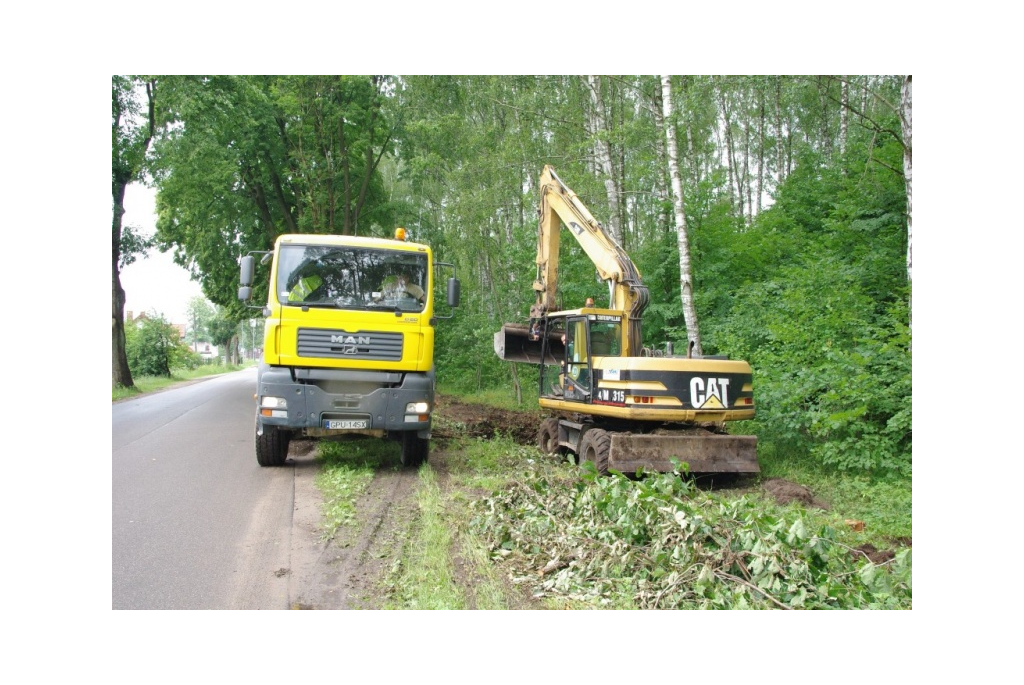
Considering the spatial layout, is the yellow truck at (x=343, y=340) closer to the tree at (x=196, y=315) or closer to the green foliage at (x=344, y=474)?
the green foliage at (x=344, y=474)

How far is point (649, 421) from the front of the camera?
816 cm

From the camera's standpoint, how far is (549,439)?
10.4 meters

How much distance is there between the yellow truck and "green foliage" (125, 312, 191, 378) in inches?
724

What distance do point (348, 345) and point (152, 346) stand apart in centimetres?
2250

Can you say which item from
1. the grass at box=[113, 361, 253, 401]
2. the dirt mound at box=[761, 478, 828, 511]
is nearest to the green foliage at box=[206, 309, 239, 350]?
the grass at box=[113, 361, 253, 401]

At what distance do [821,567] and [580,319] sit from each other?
15.3 feet

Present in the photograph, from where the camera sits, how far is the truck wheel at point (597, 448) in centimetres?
797

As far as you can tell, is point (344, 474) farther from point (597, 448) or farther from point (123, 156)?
point (123, 156)

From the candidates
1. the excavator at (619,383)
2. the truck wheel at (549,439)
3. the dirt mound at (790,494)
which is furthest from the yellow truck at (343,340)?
the dirt mound at (790,494)

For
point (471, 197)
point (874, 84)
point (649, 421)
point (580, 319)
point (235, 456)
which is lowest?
point (235, 456)

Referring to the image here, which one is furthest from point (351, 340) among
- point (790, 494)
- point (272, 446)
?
point (790, 494)

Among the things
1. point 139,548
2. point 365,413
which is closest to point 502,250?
point 365,413

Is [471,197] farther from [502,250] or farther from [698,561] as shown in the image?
[698,561]

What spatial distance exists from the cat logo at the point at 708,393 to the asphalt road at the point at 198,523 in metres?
4.49
